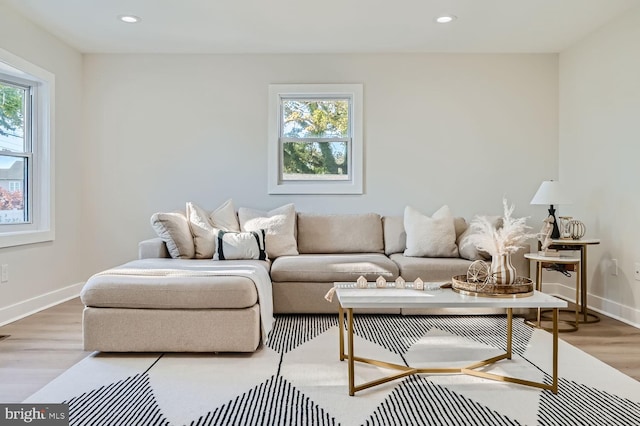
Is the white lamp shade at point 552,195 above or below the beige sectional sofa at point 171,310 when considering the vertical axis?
above

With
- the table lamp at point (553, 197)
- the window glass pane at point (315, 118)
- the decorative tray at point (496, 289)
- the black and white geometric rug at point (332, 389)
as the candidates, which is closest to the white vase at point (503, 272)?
the decorative tray at point (496, 289)

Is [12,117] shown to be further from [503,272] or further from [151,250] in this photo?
[503,272]

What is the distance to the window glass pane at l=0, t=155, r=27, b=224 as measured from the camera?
3.78 meters

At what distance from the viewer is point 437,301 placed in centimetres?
221

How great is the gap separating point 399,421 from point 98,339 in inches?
72.0

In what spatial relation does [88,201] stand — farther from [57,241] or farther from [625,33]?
[625,33]

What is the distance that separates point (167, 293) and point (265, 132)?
7.84 feet

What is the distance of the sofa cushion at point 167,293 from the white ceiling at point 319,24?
215cm

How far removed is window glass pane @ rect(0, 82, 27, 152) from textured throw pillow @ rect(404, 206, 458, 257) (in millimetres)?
3519

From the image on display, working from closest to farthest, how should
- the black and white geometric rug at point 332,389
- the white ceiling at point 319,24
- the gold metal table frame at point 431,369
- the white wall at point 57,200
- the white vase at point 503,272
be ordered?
the black and white geometric rug at point 332,389
the gold metal table frame at point 431,369
the white vase at point 503,272
the white ceiling at point 319,24
the white wall at point 57,200

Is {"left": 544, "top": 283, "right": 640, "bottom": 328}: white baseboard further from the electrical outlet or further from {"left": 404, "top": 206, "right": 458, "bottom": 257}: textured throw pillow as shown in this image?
the electrical outlet

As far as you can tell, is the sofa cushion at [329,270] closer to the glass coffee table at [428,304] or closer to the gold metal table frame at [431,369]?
the gold metal table frame at [431,369]

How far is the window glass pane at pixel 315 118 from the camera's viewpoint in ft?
15.7

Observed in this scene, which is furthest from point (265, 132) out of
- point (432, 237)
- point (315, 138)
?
point (432, 237)
